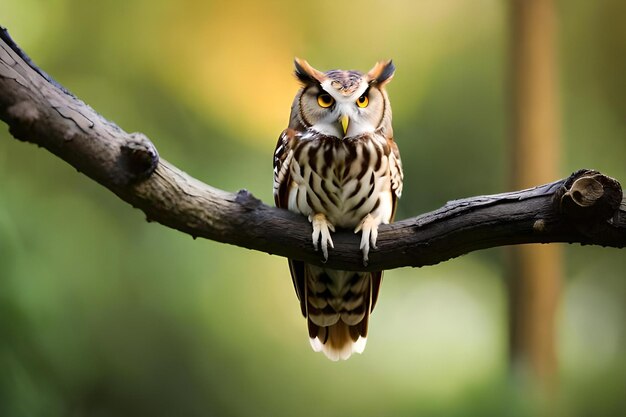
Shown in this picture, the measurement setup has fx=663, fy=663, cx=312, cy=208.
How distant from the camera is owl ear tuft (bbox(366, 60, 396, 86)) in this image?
2211mm

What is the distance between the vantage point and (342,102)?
2.09 m

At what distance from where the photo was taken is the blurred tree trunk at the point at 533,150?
303 centimetres

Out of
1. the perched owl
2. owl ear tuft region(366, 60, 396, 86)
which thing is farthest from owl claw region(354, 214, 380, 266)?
owl ear tuft region(366, 60, 396, 86)

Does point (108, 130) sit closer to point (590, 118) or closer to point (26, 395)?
point (26, 395)

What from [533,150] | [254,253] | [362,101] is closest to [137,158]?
[362,101]

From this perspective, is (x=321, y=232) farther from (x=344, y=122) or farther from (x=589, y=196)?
(x=589, y=196)

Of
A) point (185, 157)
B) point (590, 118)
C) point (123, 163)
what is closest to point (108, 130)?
point (123, 163)

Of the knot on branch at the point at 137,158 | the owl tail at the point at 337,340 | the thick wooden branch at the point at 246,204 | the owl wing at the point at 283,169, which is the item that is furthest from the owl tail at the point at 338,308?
the knot on branch at the point at 137,158

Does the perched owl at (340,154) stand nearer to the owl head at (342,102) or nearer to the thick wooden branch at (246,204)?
the owl head at (342,102)

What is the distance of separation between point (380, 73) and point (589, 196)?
0.87m

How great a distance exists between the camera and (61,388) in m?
2.93

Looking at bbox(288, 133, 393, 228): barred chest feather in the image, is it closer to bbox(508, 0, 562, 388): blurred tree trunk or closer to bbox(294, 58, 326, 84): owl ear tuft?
bbox(294, 58, 326, 84): owl ear tuft

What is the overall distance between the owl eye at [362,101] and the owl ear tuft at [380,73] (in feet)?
0.19

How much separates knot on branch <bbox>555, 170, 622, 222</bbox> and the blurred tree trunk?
1481 millimetres
